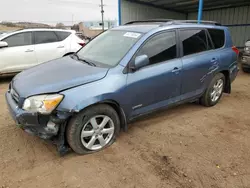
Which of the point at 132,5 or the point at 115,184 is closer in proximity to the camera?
the point at 115,184

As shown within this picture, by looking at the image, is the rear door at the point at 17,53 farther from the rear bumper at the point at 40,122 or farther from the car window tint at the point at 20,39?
the rear bumper at the point at 40,122

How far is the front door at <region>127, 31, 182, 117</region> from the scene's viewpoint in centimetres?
299

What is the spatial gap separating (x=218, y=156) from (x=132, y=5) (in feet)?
38.0

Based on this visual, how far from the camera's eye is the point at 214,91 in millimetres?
4379

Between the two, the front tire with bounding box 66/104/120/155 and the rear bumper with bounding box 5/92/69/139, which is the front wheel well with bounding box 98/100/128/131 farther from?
the rear bumper with bounding box 5/92/69/139

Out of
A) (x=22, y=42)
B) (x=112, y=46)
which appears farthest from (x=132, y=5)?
(x=112, y=46)

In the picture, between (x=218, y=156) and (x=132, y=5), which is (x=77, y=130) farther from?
(x=132, y=5)

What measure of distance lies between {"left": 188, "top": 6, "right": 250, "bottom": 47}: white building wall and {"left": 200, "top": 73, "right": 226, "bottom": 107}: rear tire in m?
12.4

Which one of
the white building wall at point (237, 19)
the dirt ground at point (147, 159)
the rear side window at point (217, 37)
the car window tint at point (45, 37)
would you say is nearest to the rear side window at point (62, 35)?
the car window tint at point (45, 37)

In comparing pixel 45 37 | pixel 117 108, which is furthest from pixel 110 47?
pixel 45 37

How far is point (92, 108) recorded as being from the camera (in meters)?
2.62

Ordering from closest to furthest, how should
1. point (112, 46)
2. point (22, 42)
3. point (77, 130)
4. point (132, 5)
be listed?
point (77, 130), point (112, 46), point (22, 42), point (132, 5)

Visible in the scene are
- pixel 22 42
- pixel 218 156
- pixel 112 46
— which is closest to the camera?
pixel 218 156

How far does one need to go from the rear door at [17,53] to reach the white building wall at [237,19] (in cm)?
1382
